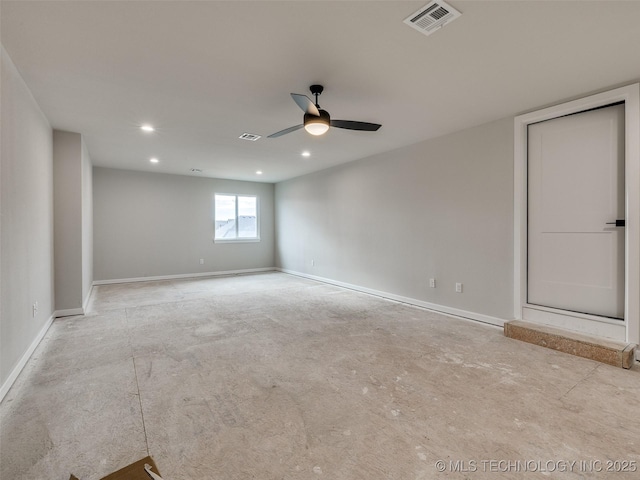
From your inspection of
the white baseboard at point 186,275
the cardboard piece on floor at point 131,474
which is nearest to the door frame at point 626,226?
the cardboard piece on floor at point 131,474

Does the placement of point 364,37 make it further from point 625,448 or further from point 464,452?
point 625,448

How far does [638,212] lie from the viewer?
2807mm

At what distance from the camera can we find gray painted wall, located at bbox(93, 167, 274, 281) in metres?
6.64

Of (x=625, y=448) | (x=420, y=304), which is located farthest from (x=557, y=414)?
(x=420, y=304)

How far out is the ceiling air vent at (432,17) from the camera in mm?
1858

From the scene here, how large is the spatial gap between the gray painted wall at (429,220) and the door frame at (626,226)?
0.10 meters

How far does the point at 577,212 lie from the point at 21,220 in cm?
526

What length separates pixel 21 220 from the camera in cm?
269

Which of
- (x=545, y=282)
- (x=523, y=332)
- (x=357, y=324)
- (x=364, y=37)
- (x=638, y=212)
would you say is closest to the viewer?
(x=364, y=37)

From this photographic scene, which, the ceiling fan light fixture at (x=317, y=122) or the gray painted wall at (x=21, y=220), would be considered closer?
the gray painted wall at (x=21, y=220)

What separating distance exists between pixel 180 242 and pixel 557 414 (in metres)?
7.39

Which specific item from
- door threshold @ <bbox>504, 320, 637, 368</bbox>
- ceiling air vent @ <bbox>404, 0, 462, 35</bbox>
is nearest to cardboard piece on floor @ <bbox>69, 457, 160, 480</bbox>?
ceiling air vent @ <bbox>404, 0, 462, 35</bbox>

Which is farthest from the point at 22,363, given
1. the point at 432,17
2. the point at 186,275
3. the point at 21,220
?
the point at 186,275

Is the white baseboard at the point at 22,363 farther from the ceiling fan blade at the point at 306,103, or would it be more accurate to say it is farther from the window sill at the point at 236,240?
the window sill at the point at 236,240
